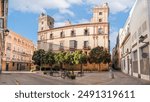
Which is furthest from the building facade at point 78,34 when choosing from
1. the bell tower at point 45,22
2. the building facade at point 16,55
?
the building facade at point 16,55

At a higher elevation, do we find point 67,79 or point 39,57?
point 39,57

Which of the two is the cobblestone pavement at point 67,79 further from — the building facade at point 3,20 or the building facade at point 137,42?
the building facade at point 3,20

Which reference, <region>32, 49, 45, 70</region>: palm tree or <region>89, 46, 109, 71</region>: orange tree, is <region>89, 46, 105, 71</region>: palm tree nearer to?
<region>89, 46, 109, 71</region>: orange tree

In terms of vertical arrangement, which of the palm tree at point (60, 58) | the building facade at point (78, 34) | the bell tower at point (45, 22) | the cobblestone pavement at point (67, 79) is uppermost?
the bell tower at point (45, 22)

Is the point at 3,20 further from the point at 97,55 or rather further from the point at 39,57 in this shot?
the point at 97,55

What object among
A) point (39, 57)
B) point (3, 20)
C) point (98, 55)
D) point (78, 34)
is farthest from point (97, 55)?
point (3, 20)

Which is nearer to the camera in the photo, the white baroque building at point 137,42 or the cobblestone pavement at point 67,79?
the white baroque building at point 137,42

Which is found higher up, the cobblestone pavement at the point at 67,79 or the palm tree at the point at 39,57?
the palm tree at the point at 39,57

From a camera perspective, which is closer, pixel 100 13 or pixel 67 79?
pixel 100 13
